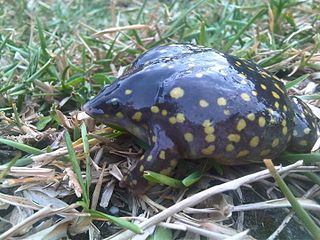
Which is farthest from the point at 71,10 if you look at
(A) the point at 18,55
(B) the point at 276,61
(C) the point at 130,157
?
(C) the point at 130,157

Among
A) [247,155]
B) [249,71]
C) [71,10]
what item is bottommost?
[71,10]

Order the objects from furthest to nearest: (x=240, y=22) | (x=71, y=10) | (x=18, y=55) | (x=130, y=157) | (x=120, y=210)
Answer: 1. (x=71, y=10)
2. (x=240, y=22)
3. (x=18, y=55)
4. (x=130, y=157)
5. (x=120, y=210)

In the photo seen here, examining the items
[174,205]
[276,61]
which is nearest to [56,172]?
[174,205]

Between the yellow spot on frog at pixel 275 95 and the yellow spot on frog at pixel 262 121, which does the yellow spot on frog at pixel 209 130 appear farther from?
the yellow spot on frog at pixel 275 95

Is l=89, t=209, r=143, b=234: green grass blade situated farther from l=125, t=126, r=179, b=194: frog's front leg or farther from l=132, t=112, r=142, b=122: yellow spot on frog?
l=132, t=112, r=142, b=122: yellow spot on frog

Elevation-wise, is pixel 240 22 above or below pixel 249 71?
below

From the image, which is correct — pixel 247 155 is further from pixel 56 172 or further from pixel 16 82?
pixel 16 82

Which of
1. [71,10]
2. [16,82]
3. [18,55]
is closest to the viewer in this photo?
[16,82]

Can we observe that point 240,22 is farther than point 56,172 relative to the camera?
Yes
